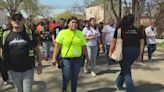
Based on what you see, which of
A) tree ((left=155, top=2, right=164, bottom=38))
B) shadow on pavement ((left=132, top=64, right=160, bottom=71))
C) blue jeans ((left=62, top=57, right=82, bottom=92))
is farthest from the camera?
tree ((left=155, top=2, right=164, bottom=38))

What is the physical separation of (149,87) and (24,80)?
177 inches

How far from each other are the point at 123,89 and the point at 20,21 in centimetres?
399

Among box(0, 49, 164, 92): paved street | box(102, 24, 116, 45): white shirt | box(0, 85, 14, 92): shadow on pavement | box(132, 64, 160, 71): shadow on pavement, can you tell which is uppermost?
box(102, 24, 116, 45): white shirt

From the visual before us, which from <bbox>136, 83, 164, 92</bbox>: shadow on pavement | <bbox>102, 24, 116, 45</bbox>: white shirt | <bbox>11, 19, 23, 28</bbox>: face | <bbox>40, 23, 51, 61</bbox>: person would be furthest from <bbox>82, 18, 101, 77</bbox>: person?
<bbox>11, 19, 23, 28</bbox>: face

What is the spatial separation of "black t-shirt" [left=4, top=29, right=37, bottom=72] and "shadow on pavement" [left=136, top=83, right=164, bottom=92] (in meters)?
3.97

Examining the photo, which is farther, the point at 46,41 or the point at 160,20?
the point at 160,20

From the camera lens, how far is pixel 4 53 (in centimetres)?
680

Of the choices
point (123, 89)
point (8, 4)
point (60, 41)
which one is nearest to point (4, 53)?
point (60, 41)

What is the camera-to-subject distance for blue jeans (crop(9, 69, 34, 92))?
6.68m

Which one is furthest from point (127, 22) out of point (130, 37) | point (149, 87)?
point (149, 87)

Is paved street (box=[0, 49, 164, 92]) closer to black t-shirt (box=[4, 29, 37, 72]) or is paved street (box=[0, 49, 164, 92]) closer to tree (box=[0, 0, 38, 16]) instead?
black t-shirt (box=[4, 29, 37, 72])

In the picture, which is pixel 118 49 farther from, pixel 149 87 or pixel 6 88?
pixel 6 88

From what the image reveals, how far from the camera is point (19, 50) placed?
264 inches

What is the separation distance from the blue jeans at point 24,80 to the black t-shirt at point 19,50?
0.20 ft
